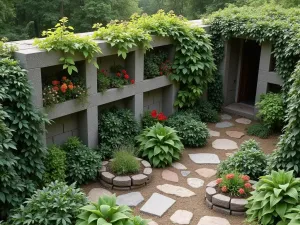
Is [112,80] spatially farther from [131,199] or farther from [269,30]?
[269,30]

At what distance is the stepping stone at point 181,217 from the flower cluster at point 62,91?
8.75 feet

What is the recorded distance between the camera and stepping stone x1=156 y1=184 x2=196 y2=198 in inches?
239

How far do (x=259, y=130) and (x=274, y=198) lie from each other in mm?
3962

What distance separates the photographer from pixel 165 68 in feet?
27.2

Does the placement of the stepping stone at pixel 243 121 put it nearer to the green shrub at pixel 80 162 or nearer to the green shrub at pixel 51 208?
the green shrub at pixel 80 162

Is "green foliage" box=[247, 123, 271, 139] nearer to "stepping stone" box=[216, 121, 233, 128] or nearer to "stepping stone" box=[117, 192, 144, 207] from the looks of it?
"stepping stone" box=[216, 121, 233, 128]

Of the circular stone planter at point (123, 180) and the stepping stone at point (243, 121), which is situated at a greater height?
the stepping stone at point (243, 121)

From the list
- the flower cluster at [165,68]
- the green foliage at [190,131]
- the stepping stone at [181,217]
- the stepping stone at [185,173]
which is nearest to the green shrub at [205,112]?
the green foliage at [190,131]

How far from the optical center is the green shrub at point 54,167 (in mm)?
5793

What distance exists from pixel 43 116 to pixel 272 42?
18.3 feet

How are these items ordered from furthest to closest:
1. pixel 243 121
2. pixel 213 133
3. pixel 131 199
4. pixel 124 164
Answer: pixel 243 121
pixel 213 133
pixel 124 164
pixel 131 199

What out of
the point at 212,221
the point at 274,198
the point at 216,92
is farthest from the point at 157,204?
the point at 216,92

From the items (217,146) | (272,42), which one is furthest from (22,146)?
(272,42)

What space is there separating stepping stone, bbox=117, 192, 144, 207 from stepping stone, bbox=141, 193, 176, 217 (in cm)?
15
